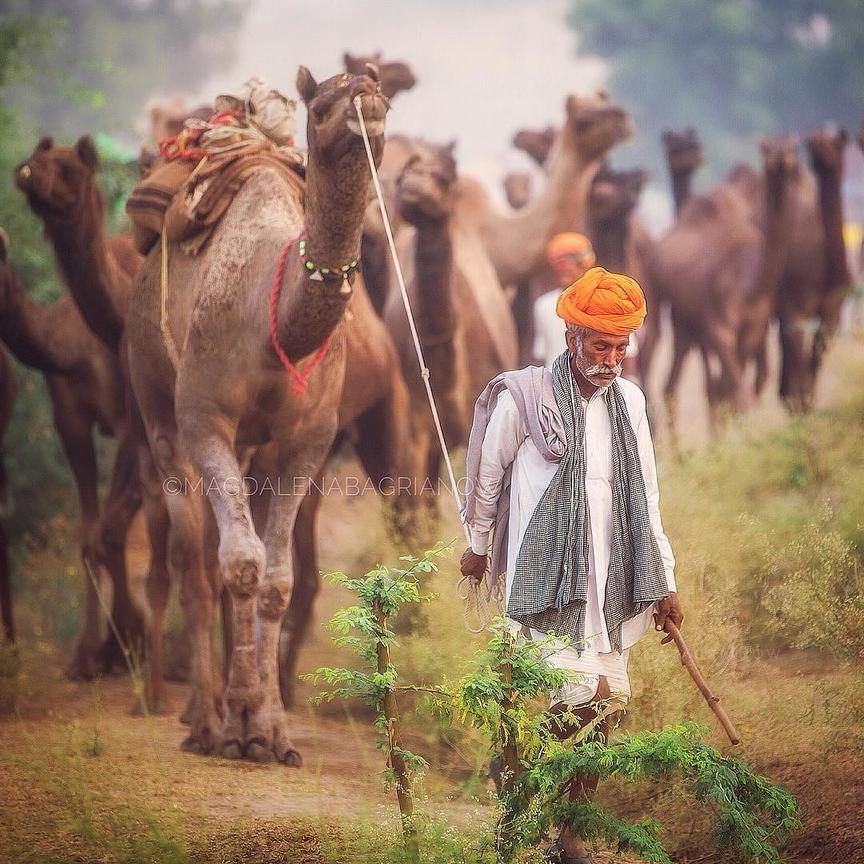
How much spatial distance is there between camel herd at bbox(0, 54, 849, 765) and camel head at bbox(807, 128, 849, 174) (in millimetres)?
22

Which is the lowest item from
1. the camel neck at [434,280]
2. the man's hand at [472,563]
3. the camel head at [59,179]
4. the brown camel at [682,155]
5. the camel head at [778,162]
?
the man's hand at [472,563]

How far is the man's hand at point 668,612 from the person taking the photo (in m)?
4.76

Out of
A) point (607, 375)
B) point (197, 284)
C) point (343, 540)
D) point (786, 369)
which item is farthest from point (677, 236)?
point (607, 375)

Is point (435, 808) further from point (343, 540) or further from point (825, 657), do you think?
point (343, 540)

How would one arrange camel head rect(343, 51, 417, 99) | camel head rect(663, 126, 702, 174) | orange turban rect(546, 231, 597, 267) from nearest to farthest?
1. orange turban rect(546, 231, 597, 267)
2. camel head rect(343, 51, 417, 99)
3. camel head rect(663, 126, 702, 174)

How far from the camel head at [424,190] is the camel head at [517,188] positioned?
6748 millimetres

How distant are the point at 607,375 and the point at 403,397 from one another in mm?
3834

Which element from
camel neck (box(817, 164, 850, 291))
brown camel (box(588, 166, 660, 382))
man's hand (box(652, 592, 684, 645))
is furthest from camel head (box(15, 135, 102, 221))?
camel neck (box(817, 164, 850, 291))

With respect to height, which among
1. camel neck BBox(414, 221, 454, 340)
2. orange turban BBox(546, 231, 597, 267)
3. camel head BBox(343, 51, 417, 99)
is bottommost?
camel neck BBox(414, 221, 454, 340)

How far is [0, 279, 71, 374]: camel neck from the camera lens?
864 centimetres

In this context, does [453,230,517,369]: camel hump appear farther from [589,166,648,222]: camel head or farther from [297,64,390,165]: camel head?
[297,64,390,165]: camel head

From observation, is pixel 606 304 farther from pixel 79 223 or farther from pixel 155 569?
pixel 79 223

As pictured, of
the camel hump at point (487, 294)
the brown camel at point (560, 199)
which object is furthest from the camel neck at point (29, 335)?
the brown camel at point (560, 199)

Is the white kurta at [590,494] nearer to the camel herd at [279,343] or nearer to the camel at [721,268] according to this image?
the camel herd at [279,343]
